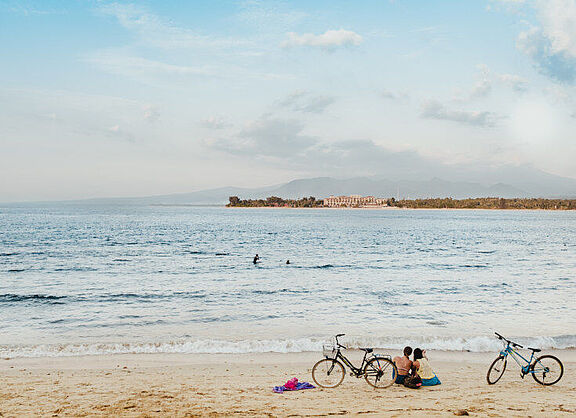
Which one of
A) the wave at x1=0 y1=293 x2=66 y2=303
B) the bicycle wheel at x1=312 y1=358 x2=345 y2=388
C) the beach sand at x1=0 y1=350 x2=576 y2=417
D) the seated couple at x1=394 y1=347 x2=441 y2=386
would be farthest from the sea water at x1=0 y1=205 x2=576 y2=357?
the seated couple at x1=394 y1=347 x2=441 y2=386

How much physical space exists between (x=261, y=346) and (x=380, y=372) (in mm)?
6599

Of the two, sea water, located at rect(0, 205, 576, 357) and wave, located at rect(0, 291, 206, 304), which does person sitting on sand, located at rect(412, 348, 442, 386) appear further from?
wave, located at rect(0, 291, 206, 304)

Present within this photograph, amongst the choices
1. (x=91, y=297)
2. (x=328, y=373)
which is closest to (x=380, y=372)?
(x=328, y=373)

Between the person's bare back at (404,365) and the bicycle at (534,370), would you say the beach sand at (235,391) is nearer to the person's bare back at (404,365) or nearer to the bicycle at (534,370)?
the bicycle at (534,370)

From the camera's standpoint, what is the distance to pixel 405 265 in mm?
48125

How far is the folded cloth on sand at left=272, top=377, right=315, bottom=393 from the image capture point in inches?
468

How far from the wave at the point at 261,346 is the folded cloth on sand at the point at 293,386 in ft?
15.5

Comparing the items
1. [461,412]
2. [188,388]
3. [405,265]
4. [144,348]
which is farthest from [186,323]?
[405,265]

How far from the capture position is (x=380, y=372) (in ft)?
40.3

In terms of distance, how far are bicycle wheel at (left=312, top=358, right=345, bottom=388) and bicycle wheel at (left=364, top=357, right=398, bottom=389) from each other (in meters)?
0.79

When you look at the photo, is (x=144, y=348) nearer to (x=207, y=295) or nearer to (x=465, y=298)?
(x=207, y=295)

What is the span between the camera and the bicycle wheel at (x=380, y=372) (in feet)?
40.3

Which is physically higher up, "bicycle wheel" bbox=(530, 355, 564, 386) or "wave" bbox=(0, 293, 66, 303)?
"bicycle wheel" bbox=(530, 355, 564, 386)

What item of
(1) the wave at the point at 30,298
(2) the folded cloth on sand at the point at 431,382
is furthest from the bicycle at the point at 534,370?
(1) the wave at the point at 30,298
